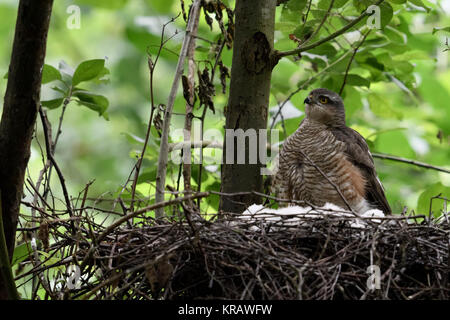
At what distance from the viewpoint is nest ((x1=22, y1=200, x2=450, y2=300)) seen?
7.93ft

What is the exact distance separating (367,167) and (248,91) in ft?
4.03

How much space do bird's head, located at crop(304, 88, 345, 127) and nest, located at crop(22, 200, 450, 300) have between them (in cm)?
159

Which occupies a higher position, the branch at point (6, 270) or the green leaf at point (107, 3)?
the green leaf at point (107, 3)

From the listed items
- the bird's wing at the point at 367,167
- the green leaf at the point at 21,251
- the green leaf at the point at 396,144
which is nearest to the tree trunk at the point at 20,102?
the green leaf at the point at 21,251

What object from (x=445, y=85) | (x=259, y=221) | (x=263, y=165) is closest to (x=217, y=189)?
(x=263, y=165)

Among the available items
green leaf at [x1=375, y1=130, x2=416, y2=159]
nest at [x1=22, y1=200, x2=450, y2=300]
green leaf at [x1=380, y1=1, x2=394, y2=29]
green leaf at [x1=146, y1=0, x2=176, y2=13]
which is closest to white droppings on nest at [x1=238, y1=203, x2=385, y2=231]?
nest at [x1=22, y1=200, x2=450, y2=300]

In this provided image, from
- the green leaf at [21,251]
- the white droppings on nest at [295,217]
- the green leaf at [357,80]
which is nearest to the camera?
the white droppings on nest at [295,217]

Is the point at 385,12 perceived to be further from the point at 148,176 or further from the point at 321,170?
the point at 148,176

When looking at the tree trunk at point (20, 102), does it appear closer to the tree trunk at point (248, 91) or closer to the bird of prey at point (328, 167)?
the tree trunk at point (248, 91)

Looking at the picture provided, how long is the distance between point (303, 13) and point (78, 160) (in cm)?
604

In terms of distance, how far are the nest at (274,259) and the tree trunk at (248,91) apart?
0.60 meters

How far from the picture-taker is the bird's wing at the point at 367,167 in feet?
13.3

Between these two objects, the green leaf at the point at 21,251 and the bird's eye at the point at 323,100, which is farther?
the bird's eye at the point at 323,100
